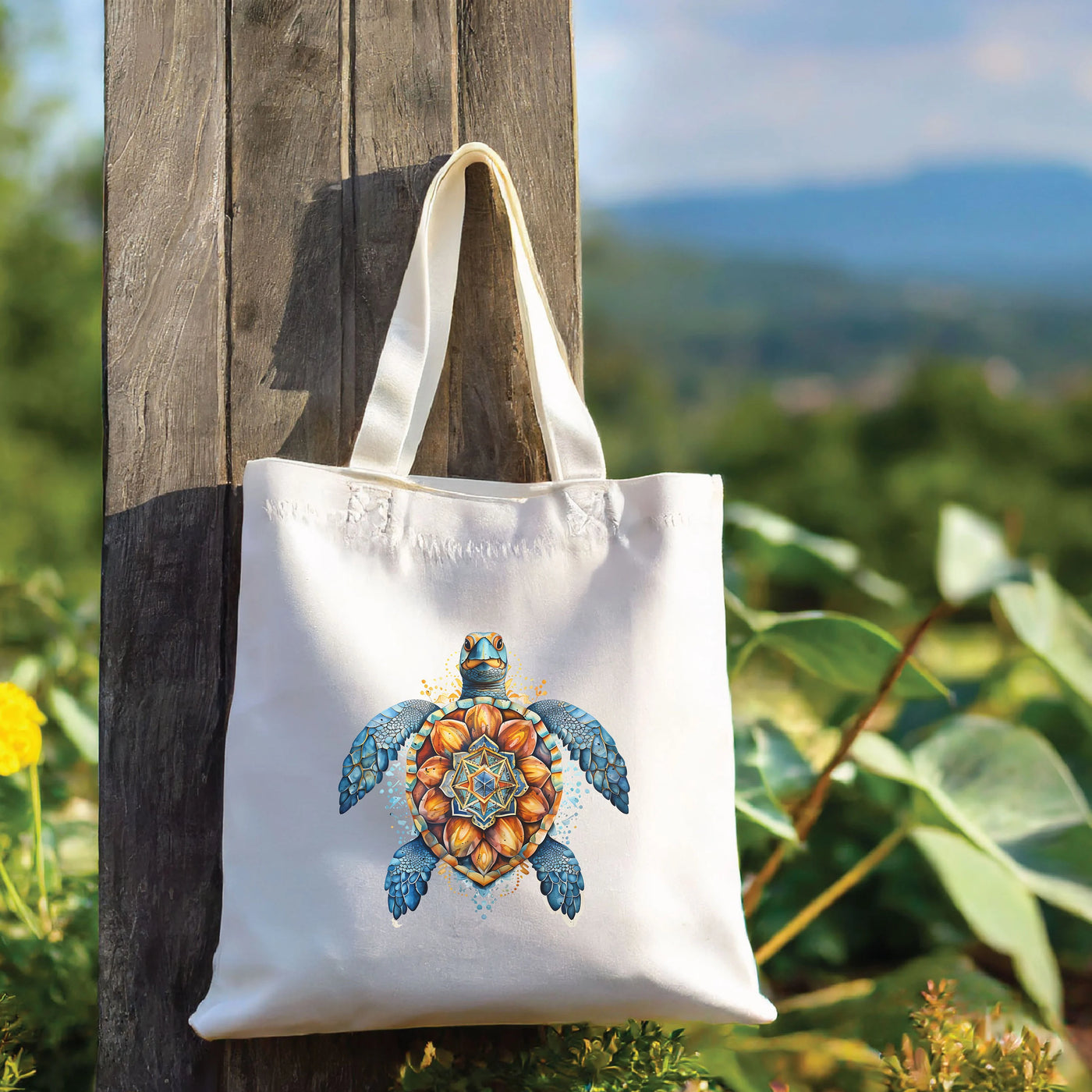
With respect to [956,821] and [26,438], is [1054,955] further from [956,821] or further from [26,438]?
[26,438]

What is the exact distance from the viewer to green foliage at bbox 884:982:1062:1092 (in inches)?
34.2

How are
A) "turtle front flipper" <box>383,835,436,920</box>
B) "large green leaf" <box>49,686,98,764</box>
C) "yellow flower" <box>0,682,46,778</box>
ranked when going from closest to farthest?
"turtle front flipper" <box>383,835,436,920</box>
"yellow flower" <box>0,682,46,778</box>
"large green leaf" <box>49,686,98,764</box>

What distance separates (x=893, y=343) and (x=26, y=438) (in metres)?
3.98

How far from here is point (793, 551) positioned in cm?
151

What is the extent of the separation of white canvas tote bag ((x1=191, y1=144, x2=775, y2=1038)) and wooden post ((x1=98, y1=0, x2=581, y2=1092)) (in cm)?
11

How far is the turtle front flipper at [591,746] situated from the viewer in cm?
83

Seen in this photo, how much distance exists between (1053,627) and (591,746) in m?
0.91

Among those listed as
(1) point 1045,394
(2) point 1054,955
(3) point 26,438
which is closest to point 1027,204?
(1) point 1045,394

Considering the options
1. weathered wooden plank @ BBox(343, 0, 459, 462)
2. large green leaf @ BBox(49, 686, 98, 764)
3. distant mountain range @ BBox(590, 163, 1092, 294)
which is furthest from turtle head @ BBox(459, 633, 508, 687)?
distant mountain range @ BBox(590, 163, 1092, 294)

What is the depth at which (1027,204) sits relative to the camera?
18.0ft

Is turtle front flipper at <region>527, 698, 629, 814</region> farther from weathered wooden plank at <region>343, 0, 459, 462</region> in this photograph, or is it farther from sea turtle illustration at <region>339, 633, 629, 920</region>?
weathered wooden plank at <region>343, 0, 459, 462</region>

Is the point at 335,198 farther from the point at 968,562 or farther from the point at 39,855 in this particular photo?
the point at 968,562

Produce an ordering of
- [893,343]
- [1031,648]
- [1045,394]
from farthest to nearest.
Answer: [893,343]
[1045,394]
[1031,648]

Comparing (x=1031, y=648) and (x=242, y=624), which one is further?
(x=1031, y=648)
